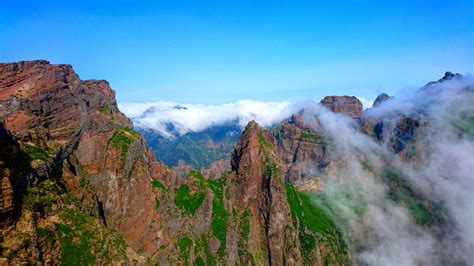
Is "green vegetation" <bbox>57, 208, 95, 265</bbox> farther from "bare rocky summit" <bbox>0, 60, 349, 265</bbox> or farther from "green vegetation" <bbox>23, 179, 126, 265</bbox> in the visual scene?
"bare rocky summit" <bbox>0, 60, 349, 265</bbox>

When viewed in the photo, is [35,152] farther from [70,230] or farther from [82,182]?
[70,230]

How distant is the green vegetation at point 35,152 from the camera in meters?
152

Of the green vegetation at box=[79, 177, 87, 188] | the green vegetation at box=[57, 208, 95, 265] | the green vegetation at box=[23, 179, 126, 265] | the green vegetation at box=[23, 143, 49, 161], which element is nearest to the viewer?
the green vegetation at box=[23, 179, 126, 265]

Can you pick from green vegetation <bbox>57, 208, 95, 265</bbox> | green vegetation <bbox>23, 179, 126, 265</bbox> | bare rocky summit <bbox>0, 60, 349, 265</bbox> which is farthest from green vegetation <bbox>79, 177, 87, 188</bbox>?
green vegetation <bbox>57, 208, 95, 265</bbox>

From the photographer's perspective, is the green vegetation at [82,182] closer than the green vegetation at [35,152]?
No

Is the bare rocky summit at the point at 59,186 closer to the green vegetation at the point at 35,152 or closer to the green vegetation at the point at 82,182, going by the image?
the green vegetation at the point at 35,152

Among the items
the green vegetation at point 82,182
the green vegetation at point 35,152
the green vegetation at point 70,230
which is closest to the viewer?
the green vegetation at point 70,230

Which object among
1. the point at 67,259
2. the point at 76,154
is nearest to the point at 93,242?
the point at 67,259

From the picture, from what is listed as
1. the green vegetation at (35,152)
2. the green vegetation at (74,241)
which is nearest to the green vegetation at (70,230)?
the green vegetation at (74,241)

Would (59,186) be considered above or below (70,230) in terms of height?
above

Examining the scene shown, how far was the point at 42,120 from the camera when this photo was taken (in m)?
179

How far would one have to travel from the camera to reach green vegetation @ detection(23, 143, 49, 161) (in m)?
152

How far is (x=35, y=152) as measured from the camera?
155625mm

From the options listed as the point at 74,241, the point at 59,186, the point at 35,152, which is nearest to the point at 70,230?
the point at 74,241
